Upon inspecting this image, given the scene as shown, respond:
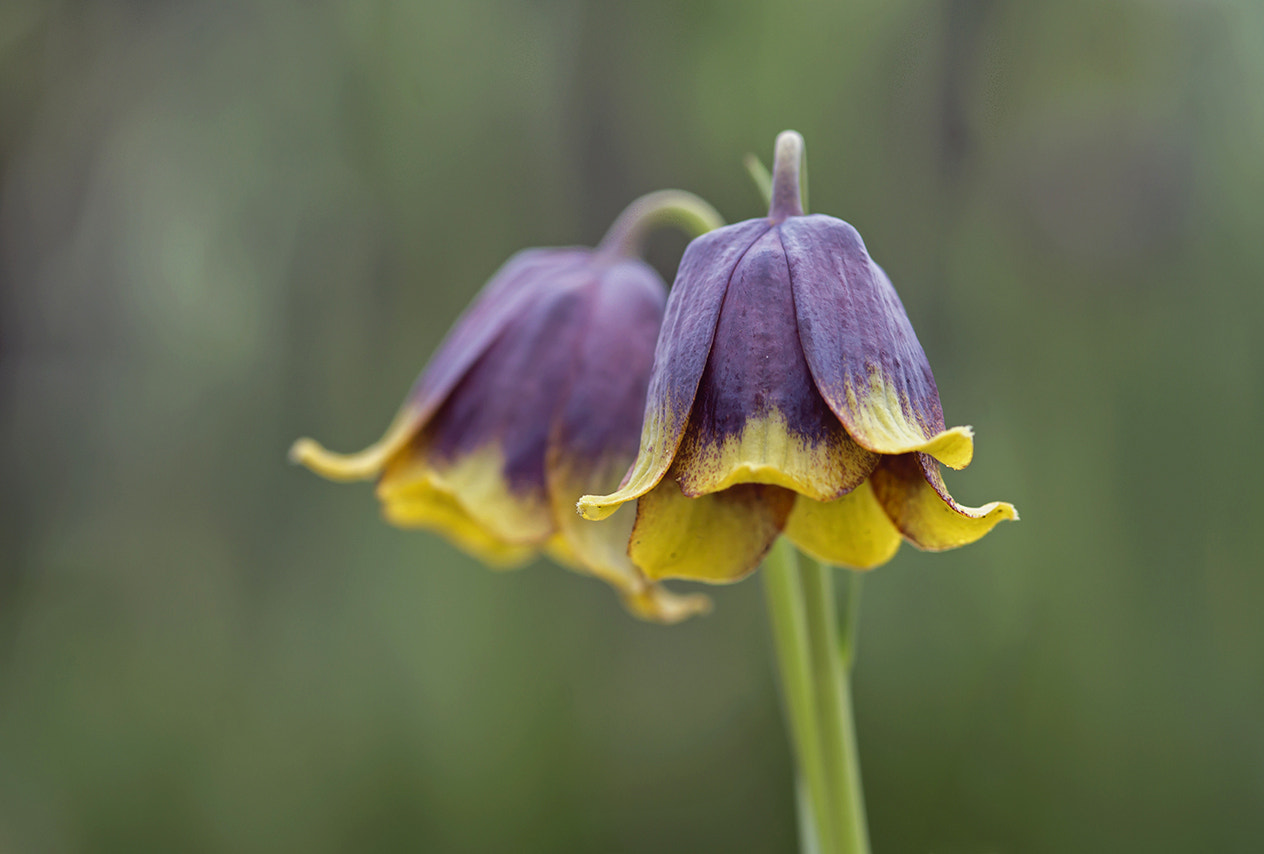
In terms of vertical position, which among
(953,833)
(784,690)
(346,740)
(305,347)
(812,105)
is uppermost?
(812,105)

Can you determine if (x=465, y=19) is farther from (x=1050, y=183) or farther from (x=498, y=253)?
(x=1050, y=183)

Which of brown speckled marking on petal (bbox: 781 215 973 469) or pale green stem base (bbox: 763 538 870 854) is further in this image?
pale green stem base (bbox: 763 538 870 854)

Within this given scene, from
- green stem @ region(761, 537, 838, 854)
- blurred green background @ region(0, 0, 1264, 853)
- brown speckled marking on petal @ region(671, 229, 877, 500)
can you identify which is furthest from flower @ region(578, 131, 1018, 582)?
blurred green background @ region(0, 0, 1264, 853)

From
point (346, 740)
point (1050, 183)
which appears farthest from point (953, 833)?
point (1050, 183)

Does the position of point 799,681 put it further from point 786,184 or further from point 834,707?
point 786,184

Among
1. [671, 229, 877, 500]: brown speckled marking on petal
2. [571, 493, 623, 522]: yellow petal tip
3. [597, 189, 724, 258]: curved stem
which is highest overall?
[597, 189, 724, 258]: curved stem

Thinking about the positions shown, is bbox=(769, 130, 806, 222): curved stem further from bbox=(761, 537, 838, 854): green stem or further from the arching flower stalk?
bbox=(761, 537, 838, 854): green stem
